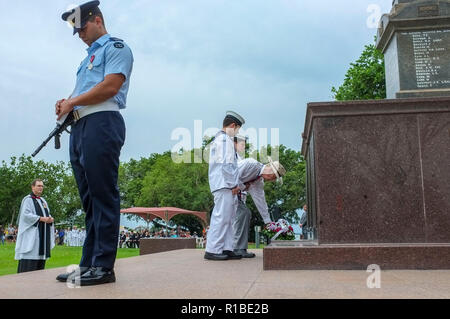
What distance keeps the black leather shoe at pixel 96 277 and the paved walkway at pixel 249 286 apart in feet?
0.28

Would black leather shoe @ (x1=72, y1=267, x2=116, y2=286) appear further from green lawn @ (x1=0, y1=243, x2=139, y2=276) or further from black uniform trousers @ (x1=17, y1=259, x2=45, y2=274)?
green lawn @ (x1=0, y1=243, x2=139, y2=276)

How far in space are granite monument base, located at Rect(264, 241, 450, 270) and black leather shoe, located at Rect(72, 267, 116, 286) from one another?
159cm

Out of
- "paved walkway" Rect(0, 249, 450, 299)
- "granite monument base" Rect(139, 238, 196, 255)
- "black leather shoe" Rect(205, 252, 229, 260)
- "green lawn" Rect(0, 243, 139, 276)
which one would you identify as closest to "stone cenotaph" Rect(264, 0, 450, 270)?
"paved walkway" Rect(0, 249, 450, 299)

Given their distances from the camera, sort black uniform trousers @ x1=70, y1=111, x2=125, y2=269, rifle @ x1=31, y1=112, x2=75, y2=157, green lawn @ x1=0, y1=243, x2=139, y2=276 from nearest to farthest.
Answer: black uniform trousers @ x1=70, y1=111, x2=125, y2=269 < rifle @ x1=31, y1=112, x2=75, y2=157 < green lawn @ x1=0, y1=243, x2=139, y2=276

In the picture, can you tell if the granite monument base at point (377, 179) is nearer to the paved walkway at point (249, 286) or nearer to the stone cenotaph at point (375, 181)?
the stone cenotaph at point (375, 181)

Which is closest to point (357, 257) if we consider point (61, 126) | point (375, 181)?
point (375, 181)

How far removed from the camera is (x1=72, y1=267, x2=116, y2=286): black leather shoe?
324cm

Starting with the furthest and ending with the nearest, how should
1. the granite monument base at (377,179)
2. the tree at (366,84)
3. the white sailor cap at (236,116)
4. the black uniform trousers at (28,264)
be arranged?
the tree at (366,84) < the black uniform trousers at (28,264) < the white sailor cap at (236,116) < the granite monument base at (377,179)

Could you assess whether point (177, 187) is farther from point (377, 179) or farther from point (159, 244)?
point (377, 179)

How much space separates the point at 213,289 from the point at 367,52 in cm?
2960

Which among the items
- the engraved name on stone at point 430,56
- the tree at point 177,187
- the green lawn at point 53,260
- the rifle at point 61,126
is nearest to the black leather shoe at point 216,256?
the rifle at point 61,126

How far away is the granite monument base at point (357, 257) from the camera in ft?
13.9

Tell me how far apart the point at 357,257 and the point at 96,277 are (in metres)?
2.41
